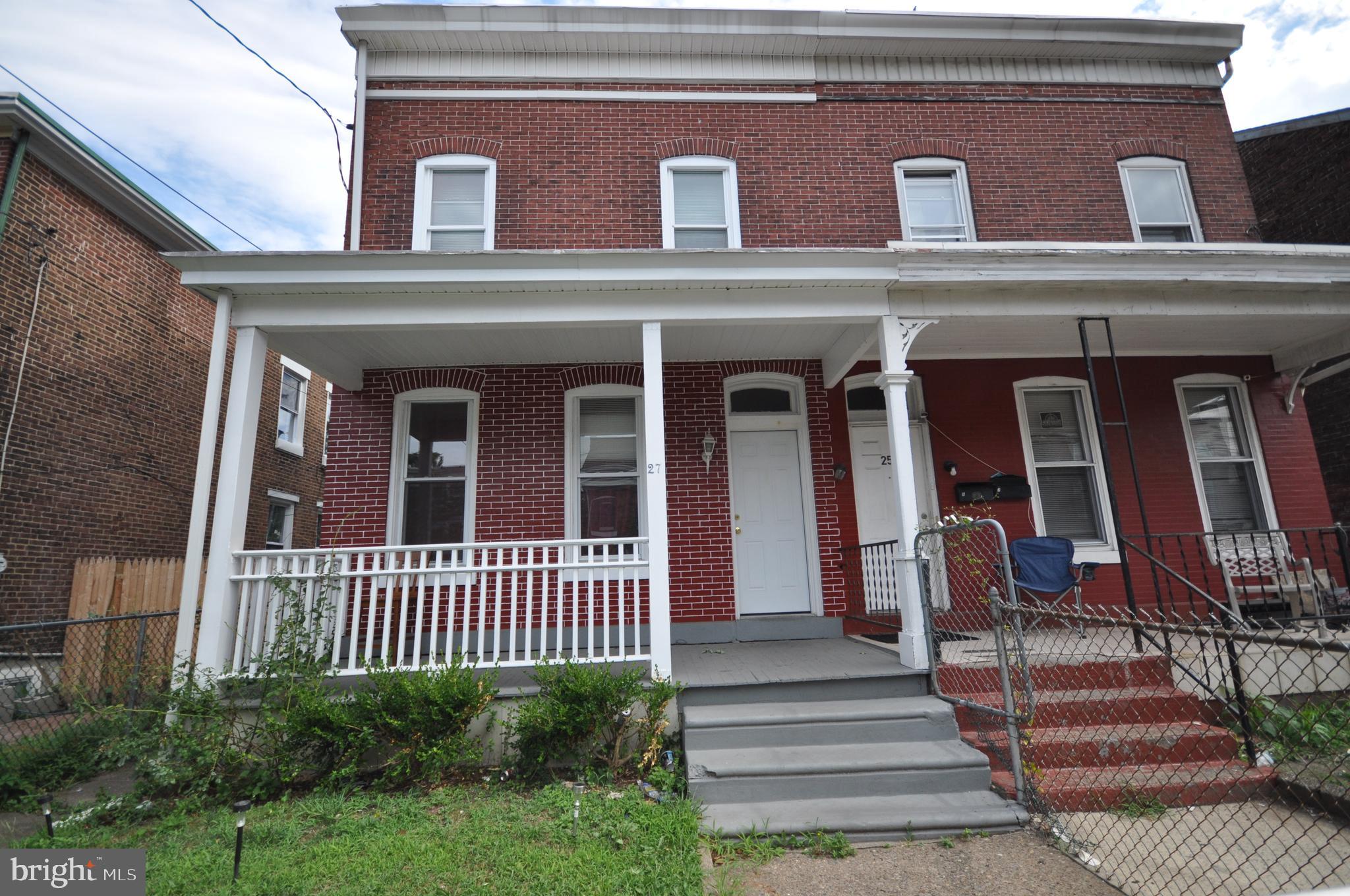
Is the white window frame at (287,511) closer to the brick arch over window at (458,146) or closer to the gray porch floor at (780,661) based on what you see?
the brick arch over window at (458,146)

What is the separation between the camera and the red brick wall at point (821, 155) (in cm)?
757

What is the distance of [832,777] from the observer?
Answer: 398 cm

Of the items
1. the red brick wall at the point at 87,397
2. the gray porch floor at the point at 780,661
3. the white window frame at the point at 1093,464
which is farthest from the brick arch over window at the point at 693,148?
the red brick wall at the point at 87,397

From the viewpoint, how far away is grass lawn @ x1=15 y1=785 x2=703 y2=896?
10.2ft

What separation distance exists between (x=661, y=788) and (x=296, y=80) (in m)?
9.50

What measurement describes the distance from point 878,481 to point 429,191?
6.26 m

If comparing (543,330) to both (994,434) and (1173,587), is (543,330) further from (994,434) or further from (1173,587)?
(1173,587)

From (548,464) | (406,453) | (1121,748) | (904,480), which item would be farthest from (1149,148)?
(406,453)

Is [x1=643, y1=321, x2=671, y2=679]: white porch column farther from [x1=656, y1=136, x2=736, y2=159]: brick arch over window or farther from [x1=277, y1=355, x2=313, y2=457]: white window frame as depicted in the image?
[x1=277, y1=355, x2=313, y2=457]: white window frame

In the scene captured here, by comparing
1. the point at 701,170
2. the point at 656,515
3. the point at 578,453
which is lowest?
the point at 656,515

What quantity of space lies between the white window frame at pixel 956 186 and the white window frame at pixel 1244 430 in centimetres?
306

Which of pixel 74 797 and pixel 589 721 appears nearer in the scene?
pixel 589 721

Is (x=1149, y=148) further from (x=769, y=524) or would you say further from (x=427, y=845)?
(x=427, y=845)

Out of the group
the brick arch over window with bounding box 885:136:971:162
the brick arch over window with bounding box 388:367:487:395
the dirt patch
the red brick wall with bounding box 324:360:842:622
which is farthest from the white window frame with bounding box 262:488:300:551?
the brick arch over window with bounding box 885:136:971:162
